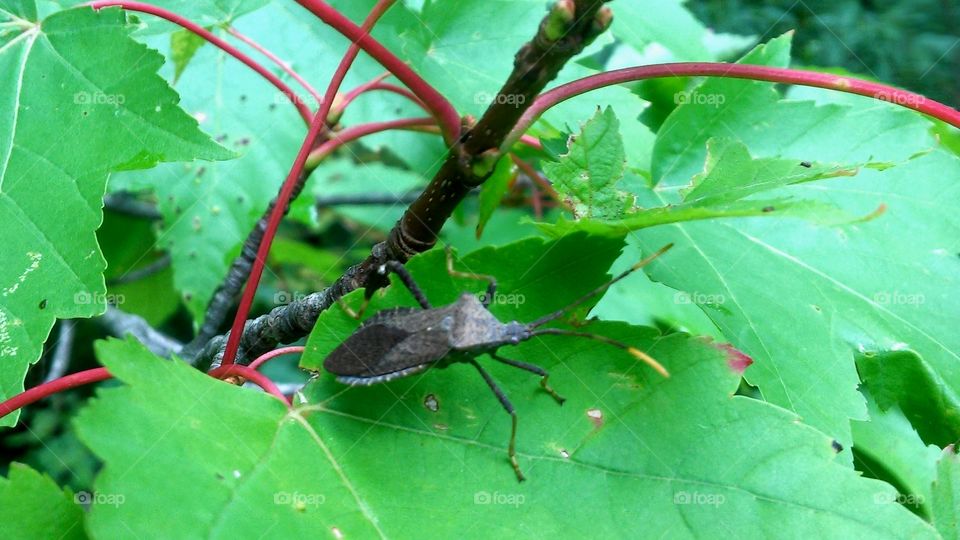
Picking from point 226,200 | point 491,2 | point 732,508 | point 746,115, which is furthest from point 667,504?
point 226,200

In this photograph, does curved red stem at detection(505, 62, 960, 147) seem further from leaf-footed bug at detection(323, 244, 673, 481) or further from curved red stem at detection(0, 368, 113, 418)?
curved red stem at detection(0, 368, 113, 418)

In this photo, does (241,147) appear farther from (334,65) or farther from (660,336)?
(660,336)

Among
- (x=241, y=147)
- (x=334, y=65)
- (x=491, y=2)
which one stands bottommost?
(x=241, y=147)
